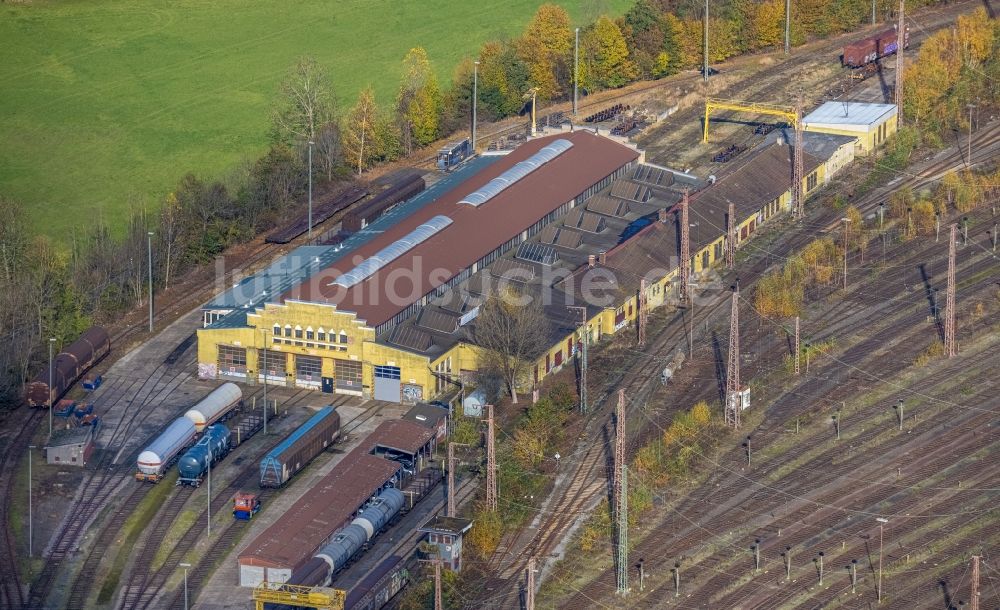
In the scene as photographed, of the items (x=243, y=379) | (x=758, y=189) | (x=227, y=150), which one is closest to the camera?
(x=243, y=379)

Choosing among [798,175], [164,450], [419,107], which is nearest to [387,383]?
[164,450]

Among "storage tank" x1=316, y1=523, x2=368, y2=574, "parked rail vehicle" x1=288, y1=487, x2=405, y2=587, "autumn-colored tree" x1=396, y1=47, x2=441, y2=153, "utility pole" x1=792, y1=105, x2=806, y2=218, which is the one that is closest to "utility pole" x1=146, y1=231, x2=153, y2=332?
"parked rail vehicle" x1=288, y1=487, x2=405, y2=587

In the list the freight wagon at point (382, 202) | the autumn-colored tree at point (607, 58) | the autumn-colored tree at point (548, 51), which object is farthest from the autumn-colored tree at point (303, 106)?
the autumn-colored tree at point (607, 58)

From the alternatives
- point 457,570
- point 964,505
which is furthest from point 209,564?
point 964,505

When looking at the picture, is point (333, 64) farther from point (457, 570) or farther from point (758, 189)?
point (457, 570)

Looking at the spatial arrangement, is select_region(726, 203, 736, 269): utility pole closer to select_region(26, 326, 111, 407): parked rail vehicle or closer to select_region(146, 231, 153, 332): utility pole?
select_region(146, 231, 153, 332): utility pole

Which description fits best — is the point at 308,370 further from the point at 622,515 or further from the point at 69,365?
the point at 622,515

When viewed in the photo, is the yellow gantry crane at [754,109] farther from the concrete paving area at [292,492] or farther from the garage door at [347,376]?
the concrete paving area at [292,492]

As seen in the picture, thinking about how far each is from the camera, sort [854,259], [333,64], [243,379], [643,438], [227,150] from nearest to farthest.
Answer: [643,438] → [243,379] → [854,259] → [227,150] → [333,64]
